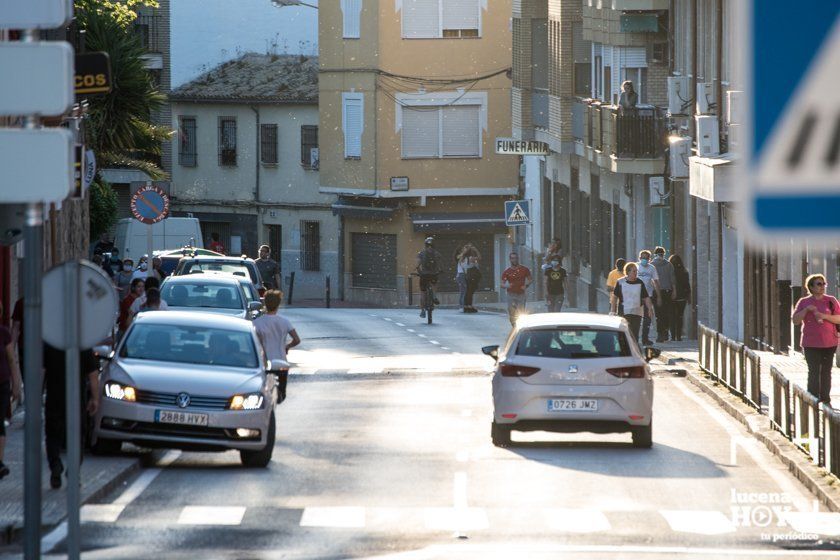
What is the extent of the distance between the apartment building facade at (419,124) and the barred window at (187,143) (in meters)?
9.97

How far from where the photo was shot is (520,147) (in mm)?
51875

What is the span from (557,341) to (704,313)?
21113 mm

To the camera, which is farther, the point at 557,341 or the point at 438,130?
the point at 438,130

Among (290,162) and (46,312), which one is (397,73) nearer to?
(290,162)

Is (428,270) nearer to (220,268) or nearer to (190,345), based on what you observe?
(220,268)

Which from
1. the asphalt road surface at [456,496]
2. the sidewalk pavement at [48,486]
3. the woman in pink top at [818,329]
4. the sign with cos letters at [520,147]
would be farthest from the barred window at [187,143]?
the sidewalk pavement at [48,486]

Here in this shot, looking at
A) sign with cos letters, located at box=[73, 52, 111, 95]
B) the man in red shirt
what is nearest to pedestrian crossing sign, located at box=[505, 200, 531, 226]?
the man in red shirt

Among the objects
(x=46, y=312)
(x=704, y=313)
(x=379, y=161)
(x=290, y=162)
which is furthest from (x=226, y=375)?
(x=290, y=162)

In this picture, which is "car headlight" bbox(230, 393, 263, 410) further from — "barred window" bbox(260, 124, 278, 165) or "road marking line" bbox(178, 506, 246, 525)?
"barred window" bbox(260, 124, 278, 165)

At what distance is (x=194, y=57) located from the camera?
7519 centimetres

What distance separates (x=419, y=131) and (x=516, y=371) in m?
44.7

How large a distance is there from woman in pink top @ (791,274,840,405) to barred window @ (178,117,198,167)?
5358cm

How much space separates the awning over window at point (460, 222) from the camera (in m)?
64.1

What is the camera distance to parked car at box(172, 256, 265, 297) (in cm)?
3641
